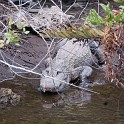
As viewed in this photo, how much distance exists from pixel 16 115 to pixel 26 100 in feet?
1.86

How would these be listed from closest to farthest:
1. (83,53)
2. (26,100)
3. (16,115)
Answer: (16,115) → (26,100) → (83,53)

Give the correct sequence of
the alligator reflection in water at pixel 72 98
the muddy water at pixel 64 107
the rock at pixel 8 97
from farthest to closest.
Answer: the alligator reflection in water at pixel 72 98 → the rock at pixel 8 97 → the muddy water at pixel 64 107

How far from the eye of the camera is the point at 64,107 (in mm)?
5227

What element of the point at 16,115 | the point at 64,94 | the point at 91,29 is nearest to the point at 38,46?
the point at 64,94

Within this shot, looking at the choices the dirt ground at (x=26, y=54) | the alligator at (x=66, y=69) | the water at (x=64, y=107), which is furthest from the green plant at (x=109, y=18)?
the dirt ground at (x=26, y=54)

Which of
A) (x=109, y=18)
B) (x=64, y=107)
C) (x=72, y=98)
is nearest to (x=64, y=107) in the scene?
(x=64, y=107)

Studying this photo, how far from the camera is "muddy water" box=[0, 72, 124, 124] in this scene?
189 inches

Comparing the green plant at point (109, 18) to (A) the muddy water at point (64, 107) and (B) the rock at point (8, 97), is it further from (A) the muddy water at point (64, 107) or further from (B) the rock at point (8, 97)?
(B) the rock at point (8, 97)

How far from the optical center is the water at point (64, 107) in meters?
4.80

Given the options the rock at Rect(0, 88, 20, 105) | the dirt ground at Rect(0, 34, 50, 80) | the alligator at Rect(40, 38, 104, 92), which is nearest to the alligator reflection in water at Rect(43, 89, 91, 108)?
the alligator at Rect(40, 38, 104, 92)

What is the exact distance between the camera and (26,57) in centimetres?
710

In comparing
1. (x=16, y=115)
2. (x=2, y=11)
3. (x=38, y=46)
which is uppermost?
(x=2, y=11)

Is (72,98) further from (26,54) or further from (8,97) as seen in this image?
(26,54)

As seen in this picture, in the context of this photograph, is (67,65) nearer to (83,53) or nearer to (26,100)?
(83,53)
